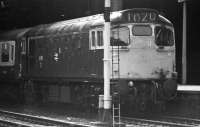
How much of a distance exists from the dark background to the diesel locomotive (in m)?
9.66

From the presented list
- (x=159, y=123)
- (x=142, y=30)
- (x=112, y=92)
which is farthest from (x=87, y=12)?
(x=159, y=123)

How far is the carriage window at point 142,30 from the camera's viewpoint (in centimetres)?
1692

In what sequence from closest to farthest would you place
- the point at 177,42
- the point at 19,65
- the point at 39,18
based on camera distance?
the point at 19,65
the point at 177,42
the point at 39,18

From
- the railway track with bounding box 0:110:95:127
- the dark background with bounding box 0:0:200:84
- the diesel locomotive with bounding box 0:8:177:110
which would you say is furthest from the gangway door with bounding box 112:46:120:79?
the dark background with bounding box 0:0:200:84

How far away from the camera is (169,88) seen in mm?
17000

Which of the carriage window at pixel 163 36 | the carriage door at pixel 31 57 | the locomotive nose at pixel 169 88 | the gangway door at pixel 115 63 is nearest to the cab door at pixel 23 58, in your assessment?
the carriage door at pixel 31 57

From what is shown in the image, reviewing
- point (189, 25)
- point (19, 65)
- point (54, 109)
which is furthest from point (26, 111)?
point (189, 25)

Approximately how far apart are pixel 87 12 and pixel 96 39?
13.0 metres

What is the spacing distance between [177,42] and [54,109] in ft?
34.5

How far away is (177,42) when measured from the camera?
29.0 metres

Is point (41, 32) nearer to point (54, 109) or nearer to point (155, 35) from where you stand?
point (54, 109)

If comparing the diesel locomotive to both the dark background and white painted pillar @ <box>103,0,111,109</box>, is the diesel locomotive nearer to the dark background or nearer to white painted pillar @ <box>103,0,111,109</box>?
white painted pillar @ <box>103,0,111,109</box>

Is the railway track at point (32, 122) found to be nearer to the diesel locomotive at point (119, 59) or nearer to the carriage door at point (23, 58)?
the diesel locomotive at point (119, 59)

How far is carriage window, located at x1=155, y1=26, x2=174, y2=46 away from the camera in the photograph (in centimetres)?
1740
